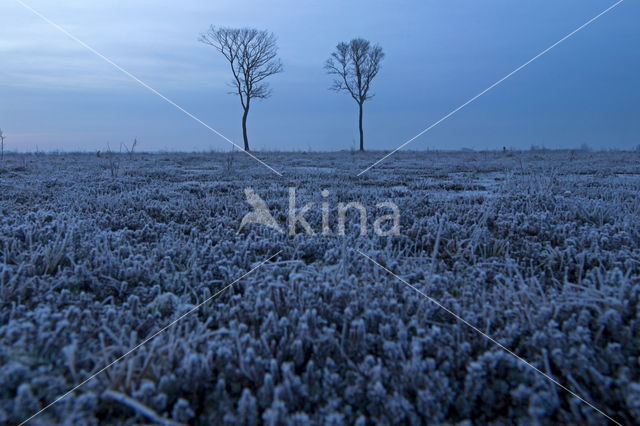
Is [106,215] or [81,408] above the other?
[106,215]

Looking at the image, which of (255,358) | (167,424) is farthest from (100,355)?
(255,358)

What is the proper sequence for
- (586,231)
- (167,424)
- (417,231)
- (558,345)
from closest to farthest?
(167,424) < (558,345) < (586,231) < (417,231)

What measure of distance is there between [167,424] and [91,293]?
5.09 ft

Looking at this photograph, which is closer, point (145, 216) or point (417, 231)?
point (417, 231)

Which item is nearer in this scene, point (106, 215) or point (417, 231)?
point (417, 231)

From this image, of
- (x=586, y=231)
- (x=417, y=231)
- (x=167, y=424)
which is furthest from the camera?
(x=417, y=231)

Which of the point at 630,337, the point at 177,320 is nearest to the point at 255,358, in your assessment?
the point at 177,320

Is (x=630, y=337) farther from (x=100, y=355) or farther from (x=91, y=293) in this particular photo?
(x=91, y=293)

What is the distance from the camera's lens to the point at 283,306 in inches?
94.4

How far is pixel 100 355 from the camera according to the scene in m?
1.90

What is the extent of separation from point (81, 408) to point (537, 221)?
4.42m

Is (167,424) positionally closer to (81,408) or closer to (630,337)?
(81,408)

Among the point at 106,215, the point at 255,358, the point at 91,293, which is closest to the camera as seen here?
the point at 255,358

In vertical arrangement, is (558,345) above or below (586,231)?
below
